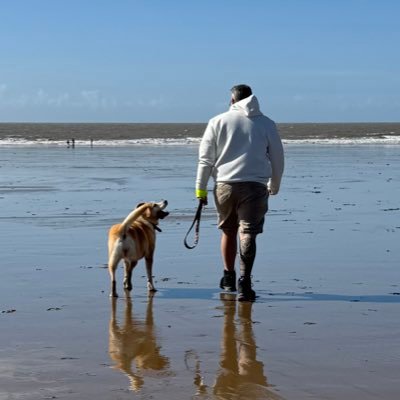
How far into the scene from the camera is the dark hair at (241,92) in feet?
23.2

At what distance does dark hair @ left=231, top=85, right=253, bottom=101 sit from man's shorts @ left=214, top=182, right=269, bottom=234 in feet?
2.47

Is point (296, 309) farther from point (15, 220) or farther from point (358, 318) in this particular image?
point (15, 220)

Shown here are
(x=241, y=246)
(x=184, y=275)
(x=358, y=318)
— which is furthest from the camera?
(x=184, y=275)

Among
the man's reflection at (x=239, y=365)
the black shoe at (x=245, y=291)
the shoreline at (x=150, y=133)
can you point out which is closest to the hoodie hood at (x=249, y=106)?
the black shoe at (x=245, y=291)

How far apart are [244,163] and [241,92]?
63 cm

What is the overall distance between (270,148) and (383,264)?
2076 mm

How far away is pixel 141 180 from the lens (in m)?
20.6

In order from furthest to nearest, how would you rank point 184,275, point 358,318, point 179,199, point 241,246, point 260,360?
point 179,199 < point 184,275 < point 241,246 < point 358,318 < point 260,360

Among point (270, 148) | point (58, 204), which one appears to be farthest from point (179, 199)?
point (270, 148)

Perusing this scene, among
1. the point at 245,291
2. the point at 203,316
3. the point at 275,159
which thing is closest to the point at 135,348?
the point at 203,316

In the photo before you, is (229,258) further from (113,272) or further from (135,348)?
(135,348)

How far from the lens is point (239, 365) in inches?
187

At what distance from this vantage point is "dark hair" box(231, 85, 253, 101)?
7.06 m

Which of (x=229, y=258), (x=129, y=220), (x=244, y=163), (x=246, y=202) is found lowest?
(x=229, y=258)
